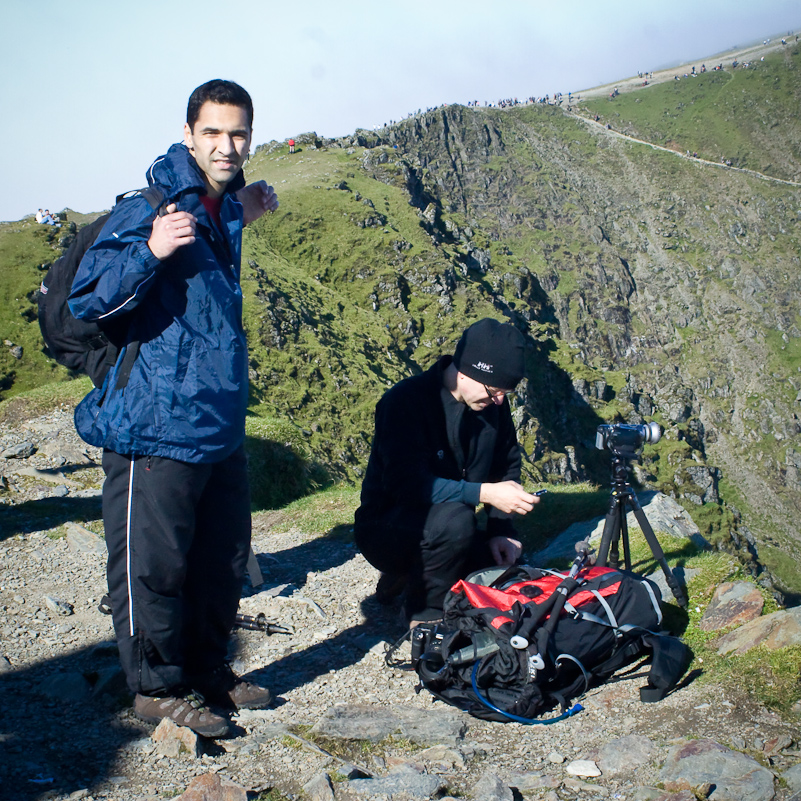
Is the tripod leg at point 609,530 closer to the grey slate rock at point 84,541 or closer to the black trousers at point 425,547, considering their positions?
the black trousers at point 425,547

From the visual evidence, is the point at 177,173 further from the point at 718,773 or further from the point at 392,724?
the point at 718,773

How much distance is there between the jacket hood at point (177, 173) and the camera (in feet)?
10.3

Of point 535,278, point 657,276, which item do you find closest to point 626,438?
point 535,278

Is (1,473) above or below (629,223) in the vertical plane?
below

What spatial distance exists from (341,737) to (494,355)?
2.48 meters

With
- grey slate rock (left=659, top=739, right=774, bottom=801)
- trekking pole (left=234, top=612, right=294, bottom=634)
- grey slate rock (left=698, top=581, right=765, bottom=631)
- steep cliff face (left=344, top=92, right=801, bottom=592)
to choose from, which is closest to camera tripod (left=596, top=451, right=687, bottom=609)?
grey slate rock (left=698, top=581, right=765, bottom=631)

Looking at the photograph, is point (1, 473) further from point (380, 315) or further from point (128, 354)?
point (380, 315)

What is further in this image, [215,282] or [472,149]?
[472,149]

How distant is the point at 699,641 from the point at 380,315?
154 ft

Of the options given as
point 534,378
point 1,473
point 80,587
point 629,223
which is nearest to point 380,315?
point 534,378

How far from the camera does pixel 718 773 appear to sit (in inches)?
115

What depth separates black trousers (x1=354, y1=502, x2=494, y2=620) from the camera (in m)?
4.48

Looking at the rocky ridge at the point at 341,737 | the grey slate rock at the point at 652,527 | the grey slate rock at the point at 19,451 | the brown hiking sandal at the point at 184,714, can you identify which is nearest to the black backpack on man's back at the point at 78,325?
the brown hiking sandal at the point at 184,714

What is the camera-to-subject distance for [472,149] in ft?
609
